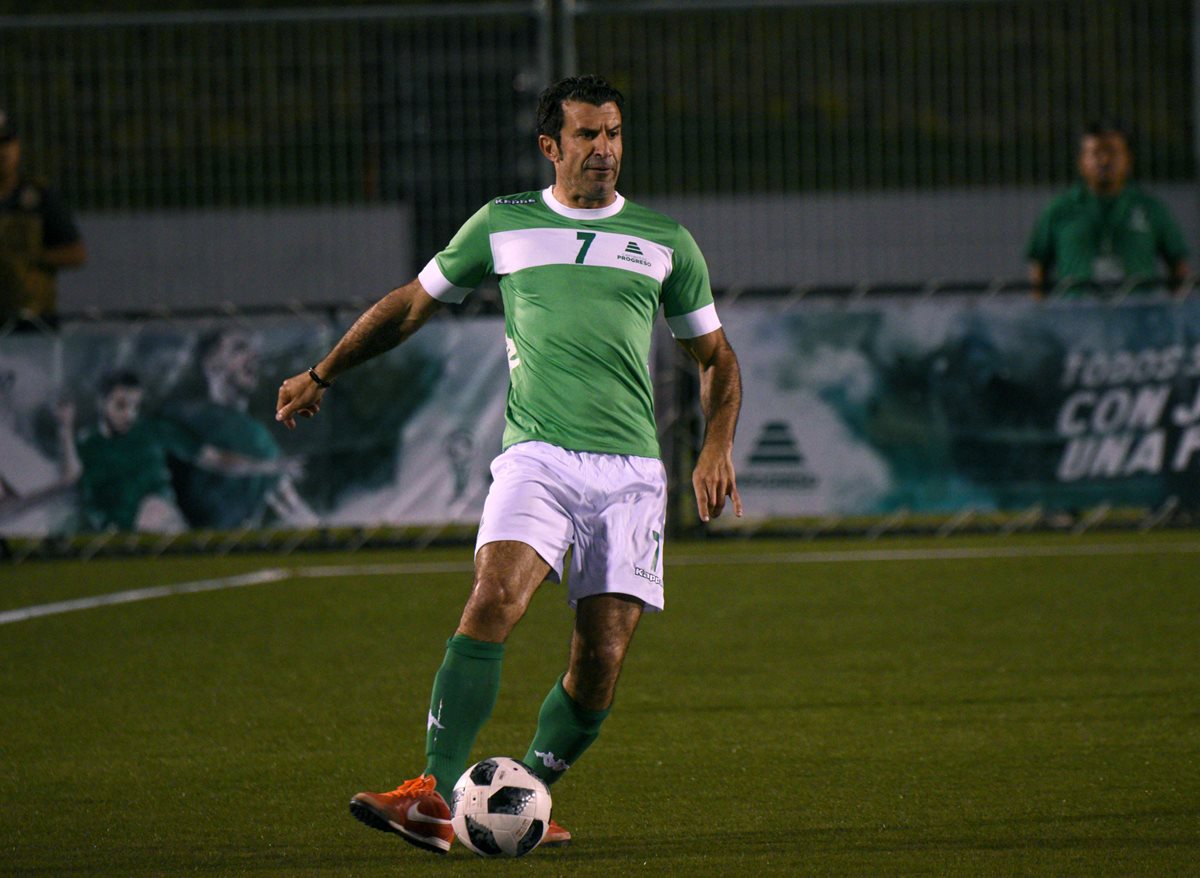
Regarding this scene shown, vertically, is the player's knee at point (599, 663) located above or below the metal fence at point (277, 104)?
below

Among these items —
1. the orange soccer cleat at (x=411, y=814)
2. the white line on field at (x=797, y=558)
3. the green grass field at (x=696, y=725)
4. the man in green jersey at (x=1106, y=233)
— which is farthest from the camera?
the man in green jersey at (x=1106, y=233)

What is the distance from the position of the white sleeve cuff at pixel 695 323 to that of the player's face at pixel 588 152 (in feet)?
1.16

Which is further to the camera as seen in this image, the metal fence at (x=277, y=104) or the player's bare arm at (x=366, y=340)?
the metal fence at (x=277, y=104)

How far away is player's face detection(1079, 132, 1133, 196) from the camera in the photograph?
→ 36.5 feet

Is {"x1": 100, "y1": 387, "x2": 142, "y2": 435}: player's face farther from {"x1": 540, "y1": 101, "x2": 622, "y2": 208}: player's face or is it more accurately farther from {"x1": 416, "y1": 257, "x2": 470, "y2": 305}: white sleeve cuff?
{"x1": 540, "y1": 101, "x2": 622, "y2": 208}: player's face

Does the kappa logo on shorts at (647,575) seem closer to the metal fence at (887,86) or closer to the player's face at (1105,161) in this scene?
the player's face at (1105,161)

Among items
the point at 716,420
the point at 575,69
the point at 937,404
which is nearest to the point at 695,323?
the point at 716,420

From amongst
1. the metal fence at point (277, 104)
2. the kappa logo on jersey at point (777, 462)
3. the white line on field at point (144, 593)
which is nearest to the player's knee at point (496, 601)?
the white line on field at point (144, 593)

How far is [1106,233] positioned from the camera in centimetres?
1135

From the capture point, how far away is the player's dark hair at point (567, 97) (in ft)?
15.1

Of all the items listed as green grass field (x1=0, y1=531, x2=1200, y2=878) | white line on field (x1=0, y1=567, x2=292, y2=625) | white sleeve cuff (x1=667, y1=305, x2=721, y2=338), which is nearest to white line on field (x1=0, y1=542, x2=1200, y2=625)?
white line on field (x1=0, y1=567, x2=292, y2=625)

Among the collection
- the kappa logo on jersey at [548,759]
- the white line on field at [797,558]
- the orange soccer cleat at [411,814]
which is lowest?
the white line on field at [797,558]

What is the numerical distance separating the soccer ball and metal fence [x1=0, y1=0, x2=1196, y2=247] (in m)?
7.60

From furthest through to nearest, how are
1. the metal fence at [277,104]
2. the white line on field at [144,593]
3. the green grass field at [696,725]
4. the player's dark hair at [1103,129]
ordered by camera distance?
the metal fence at [277,104] → the player's dark hair at [1103,129] → the white line on field at [144,593] → the green grass field at [696,725]
